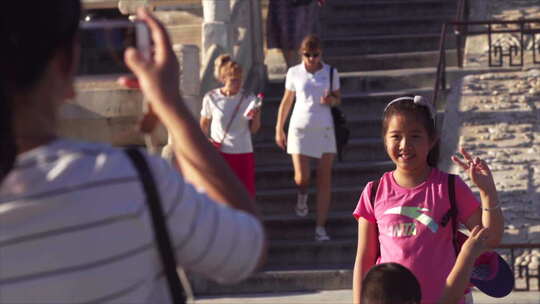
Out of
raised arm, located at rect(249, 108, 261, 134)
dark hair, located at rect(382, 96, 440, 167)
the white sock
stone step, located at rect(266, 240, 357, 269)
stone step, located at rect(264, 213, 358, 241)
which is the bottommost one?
stone step, located at rect(266, 240, 357, 269)

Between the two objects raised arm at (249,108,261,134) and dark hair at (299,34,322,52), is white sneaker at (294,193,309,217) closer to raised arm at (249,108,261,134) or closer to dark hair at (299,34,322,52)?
raised arm at (249,108,261,134)

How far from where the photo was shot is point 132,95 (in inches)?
544

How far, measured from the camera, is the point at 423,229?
529 centimetres

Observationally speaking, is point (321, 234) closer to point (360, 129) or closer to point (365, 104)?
point (360, 129)

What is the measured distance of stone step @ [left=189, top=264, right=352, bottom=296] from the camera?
1150cm

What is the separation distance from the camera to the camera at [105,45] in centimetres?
265

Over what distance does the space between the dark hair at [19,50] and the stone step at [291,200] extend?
1060cm

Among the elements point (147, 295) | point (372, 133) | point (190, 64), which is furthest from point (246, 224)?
point (372, 133)

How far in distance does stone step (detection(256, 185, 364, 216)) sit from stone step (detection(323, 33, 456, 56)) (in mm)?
4584

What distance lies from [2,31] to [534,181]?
1034cm

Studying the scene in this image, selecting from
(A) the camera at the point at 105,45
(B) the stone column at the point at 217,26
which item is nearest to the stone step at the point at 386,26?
(B) the stone column at the point at 217,26

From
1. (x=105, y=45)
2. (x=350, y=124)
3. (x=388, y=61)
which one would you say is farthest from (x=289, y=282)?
(x=105, y=45)

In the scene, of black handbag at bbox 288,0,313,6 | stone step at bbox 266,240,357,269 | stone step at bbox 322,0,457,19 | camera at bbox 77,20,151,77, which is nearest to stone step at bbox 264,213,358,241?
stone step at bbox 266,240,357,269

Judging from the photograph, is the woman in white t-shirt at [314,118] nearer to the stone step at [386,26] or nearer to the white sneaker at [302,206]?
the white sneaker at [302,206]
